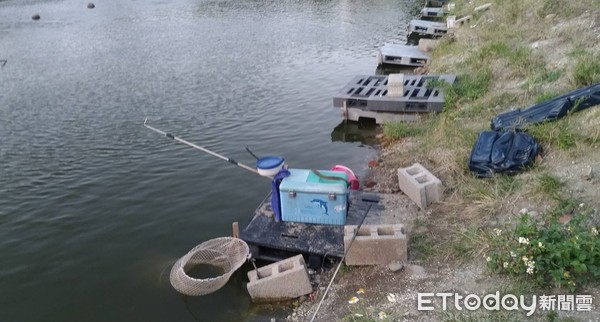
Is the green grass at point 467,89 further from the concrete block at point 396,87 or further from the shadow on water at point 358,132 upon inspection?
the shadow on water at point 358,132

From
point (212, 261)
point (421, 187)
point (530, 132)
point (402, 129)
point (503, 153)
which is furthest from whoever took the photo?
point (402, 129)

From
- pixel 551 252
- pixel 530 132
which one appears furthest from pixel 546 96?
pixel 551 252

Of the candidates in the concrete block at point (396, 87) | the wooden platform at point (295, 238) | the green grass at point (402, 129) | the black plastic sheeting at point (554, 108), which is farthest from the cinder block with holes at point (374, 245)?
the concrete block at point (396, 87)

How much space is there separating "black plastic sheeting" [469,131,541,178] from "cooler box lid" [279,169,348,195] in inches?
95.0

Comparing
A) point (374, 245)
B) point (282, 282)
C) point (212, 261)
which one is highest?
point (374, 245)

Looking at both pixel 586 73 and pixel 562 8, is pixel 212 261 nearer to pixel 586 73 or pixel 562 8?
pixel 586 73

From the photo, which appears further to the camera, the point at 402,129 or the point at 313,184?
the point at 402,129

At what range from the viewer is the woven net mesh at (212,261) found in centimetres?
628

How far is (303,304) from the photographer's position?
235 inches

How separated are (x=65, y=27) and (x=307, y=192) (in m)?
25.5

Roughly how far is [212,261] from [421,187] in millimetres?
3298

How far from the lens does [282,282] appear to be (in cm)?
598

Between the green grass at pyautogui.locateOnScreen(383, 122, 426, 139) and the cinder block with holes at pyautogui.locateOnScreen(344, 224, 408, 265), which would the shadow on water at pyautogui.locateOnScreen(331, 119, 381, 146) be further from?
the cinder block with holes at pyautogui.locateOnScreen(344, 224, 408, 265)

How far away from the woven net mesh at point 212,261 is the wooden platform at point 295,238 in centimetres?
21
